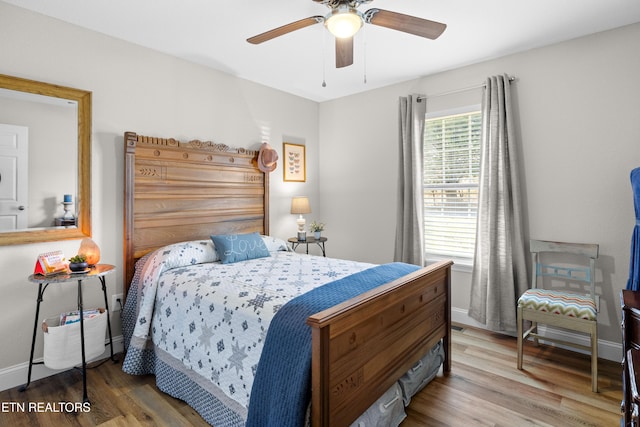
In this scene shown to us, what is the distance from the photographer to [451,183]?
3.61 metres

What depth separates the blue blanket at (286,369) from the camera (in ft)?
4.70

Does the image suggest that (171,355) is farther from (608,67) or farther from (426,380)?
(608,67)

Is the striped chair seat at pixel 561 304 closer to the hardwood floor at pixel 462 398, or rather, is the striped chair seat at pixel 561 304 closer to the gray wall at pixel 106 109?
the hardwood floor at pixel 462 398

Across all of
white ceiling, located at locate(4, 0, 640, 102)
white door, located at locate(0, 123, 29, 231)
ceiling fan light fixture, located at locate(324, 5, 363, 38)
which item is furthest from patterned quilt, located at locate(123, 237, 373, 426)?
white ceiling, located at locate(4, 0, 640, 102)

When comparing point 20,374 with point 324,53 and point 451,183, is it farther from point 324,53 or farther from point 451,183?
point 451,183

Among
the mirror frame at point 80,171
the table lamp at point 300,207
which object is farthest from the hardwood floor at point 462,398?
the table lamp at point 300,207

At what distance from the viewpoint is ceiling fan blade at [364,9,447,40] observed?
1.89 m

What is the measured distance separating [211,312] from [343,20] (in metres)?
1.84

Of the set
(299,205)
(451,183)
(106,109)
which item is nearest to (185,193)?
(106,109)

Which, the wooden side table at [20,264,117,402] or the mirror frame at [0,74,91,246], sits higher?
the mirror frame at [0,74,91,246]

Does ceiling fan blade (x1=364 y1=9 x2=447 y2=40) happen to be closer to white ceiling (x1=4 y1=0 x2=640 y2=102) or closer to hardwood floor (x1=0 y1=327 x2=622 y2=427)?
white ceiling (x1=4 y1=0 x2=640 y2=102)

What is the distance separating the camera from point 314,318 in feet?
4.53

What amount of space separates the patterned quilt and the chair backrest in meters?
1.57

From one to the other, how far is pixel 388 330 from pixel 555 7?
2.48 meters
